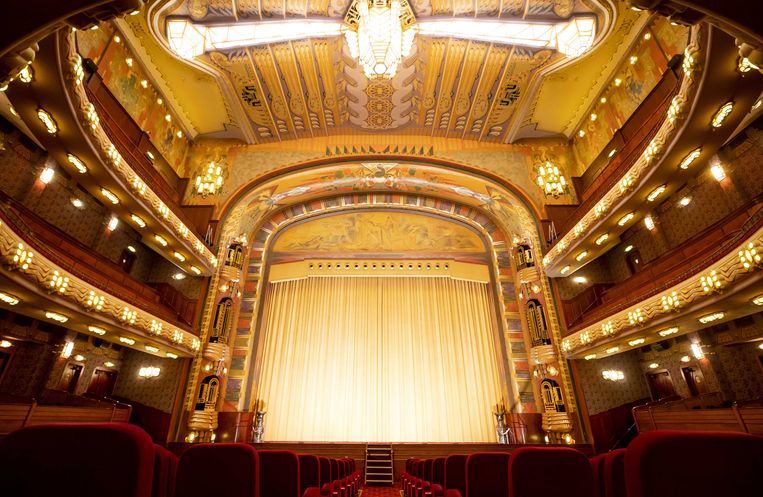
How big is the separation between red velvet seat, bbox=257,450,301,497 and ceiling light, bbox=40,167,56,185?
10.5 m

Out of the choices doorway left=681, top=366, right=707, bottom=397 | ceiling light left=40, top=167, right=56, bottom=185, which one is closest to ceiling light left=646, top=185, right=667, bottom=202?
doorway left=681, top=366, right=707, bottom=397

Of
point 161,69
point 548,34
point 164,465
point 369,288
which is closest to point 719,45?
point 548,34

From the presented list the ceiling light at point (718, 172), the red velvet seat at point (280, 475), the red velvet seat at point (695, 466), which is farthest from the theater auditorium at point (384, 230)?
the red velvet seat at point (695, 466)

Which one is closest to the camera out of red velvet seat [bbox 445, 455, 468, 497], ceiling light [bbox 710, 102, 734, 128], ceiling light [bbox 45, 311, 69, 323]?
red velvet seat [bbox 445, 455, 468, 497]

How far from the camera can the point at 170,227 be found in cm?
984

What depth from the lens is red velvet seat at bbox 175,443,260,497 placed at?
1.78 metres

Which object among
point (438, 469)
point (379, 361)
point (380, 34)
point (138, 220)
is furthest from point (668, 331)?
point (138, 220)

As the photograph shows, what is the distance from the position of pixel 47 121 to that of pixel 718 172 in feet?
47.8

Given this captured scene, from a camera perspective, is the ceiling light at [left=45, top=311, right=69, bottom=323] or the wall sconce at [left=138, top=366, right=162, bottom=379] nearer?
the ceiling light at [left=45, top=311, right=69, bottom=323]

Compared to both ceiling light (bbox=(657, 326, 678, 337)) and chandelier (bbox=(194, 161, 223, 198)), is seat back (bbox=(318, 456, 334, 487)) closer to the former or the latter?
ceiling light (bbox=(657, 326, 678, 337))

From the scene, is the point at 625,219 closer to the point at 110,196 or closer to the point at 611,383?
the point at 611,383

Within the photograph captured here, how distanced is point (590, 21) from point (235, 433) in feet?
49.2

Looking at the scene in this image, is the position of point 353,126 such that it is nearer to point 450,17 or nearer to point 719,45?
point 450,17

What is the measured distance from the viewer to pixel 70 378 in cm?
1034
